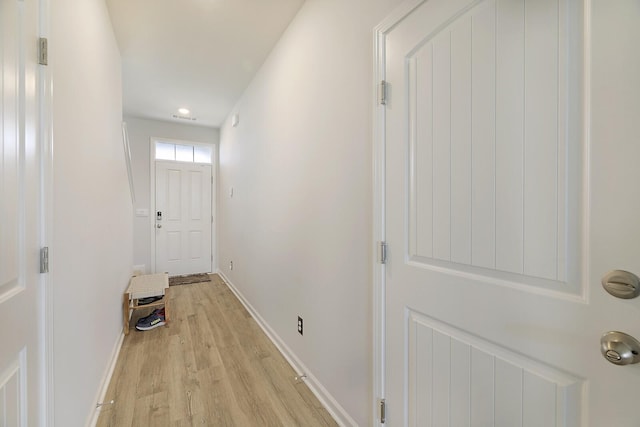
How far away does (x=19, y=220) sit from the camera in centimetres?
82

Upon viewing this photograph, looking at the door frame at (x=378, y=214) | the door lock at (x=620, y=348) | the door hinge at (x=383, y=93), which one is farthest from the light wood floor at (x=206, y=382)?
Result: the door hinge at (x=383, y=93)

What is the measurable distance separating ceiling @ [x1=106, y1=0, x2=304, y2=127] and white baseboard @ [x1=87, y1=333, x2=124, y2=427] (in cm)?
264

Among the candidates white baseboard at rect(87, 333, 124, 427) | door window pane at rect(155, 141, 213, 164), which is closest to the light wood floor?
white baseboard at rect(87, 333, 124, 427)

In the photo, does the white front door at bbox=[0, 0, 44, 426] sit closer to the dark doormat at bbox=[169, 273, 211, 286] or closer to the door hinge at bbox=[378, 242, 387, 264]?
the door hinge at bbox=[378, 242, 387, 264]

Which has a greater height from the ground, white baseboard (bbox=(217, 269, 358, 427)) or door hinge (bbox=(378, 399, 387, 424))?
door hinge (bbox=(378, 399, 387, 424))

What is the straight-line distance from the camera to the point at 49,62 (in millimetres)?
1001

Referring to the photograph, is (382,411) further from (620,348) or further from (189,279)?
(189,279)

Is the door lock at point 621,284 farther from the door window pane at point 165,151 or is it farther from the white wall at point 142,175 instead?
the door window pane at point 165,151

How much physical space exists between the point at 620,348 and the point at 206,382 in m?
2.09

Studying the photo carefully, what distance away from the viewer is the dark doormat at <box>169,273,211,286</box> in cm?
414

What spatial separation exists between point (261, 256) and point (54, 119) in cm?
192

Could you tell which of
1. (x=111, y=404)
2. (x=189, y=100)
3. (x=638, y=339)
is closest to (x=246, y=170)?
(x=189, y=100)

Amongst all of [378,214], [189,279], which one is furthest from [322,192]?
[189,279]

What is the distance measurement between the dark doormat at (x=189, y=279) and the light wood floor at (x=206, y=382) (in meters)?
1.39
